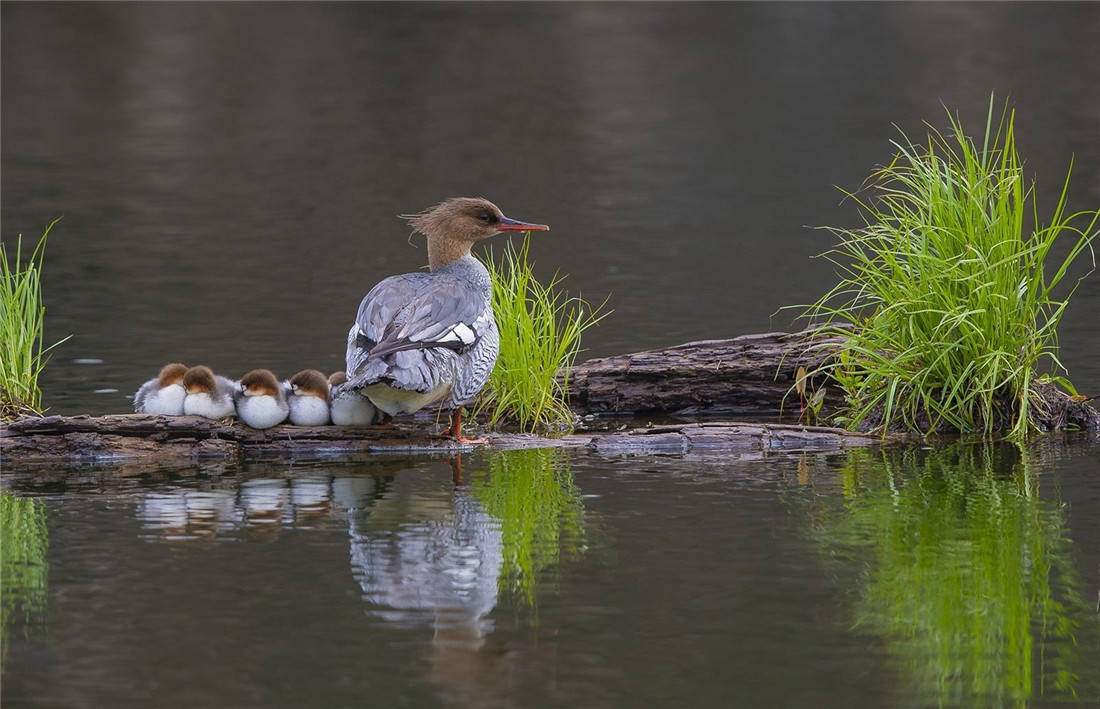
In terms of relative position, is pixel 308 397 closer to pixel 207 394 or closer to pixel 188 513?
pixel 207 394

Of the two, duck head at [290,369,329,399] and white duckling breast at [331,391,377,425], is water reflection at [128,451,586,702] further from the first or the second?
duck head at [290,369,329,399]

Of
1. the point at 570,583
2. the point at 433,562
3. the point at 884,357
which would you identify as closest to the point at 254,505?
the point at 433,562

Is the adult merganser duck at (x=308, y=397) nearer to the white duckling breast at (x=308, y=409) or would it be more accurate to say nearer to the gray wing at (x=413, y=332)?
the white duckling breast at (x=308, y=409)

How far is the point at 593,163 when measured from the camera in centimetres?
2083

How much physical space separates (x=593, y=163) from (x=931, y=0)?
813 inches

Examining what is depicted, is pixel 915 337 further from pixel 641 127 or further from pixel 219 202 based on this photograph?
pixel 641 127

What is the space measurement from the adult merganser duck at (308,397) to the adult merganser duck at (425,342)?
247mm

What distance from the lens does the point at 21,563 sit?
6.73 m

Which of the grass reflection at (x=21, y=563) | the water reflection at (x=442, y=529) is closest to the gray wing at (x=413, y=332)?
the water reflection at (x=442, y=529)

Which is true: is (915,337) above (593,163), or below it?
below

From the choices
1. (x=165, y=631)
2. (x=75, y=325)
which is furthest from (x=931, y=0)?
(x=165, y=631)

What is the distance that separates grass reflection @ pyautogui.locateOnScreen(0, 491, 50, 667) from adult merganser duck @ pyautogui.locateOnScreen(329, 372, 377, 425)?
1.60 metres

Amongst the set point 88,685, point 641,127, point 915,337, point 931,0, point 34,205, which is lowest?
point 88,685

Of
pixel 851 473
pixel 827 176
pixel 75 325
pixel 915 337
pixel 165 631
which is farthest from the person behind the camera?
pixel 827 176
